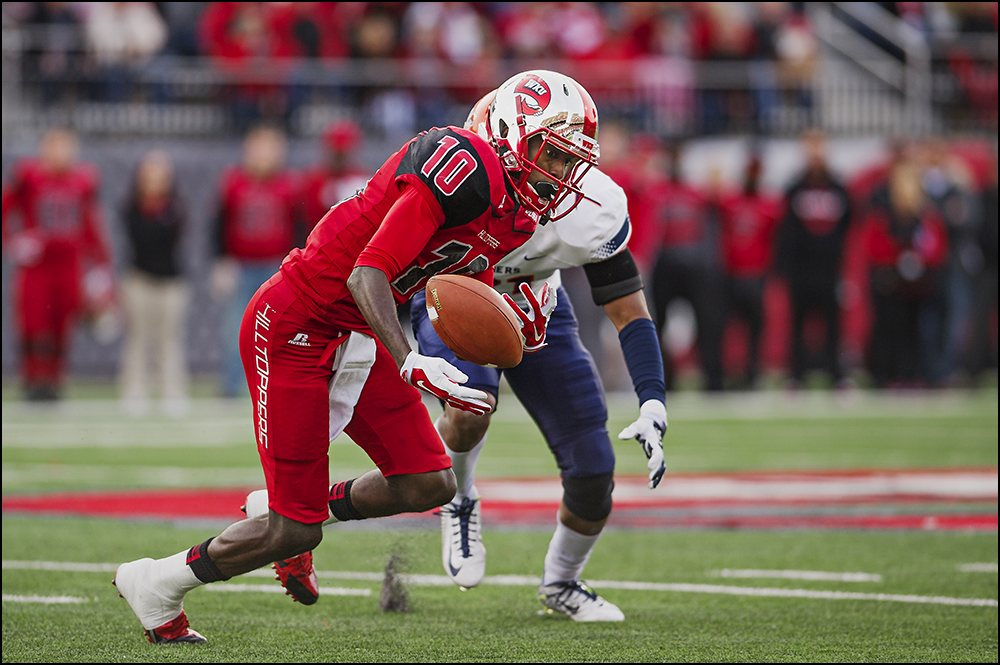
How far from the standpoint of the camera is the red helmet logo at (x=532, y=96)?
143 inches

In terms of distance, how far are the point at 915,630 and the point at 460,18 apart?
12.1 meters

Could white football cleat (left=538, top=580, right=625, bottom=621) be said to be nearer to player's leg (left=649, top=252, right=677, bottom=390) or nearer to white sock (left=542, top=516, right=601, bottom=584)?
white sock (left=542, top=516, right=601, bottom=584)

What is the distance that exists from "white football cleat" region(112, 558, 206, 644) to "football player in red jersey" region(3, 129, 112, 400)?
7.76 meters

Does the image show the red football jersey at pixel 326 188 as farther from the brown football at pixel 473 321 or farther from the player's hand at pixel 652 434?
the brown football at pixel 473 321

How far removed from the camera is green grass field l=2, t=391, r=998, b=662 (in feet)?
11.8

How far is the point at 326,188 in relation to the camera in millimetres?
10688

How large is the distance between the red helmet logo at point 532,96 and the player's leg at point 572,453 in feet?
3.02

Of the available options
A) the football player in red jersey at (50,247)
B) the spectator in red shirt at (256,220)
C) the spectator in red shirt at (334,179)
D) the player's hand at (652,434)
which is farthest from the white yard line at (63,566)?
the football player in red jersey at (50,247)

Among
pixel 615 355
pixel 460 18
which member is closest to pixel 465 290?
pixel 615 355

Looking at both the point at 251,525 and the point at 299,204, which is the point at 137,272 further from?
the point at 251,525

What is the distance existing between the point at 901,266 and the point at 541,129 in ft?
30.7

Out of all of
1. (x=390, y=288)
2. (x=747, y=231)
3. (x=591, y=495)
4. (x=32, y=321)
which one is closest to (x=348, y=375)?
(x=390, y=288)

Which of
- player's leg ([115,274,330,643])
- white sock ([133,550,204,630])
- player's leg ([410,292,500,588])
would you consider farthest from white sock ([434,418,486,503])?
white sock ([133,550,204,630])

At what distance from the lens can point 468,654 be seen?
3.54 metres
